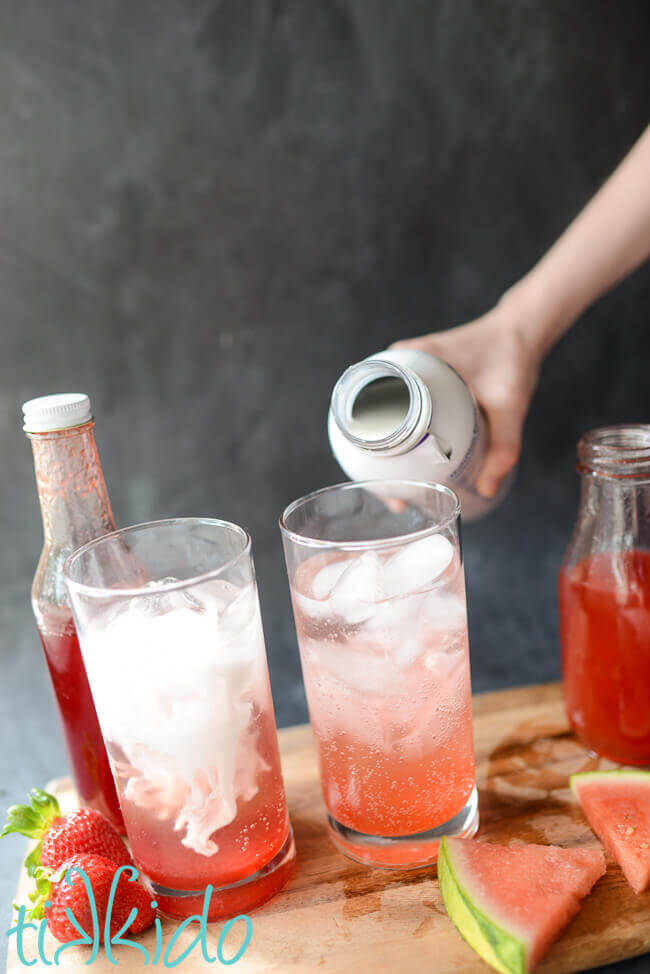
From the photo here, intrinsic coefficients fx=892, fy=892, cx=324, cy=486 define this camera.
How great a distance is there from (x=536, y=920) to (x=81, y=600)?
695 mm

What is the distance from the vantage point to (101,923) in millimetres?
1192

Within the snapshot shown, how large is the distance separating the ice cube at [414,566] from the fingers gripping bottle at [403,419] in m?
0.17

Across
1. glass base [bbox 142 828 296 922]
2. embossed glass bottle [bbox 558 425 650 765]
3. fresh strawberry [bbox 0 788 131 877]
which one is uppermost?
embossed glass bottle [bbox 558 425 650 765]

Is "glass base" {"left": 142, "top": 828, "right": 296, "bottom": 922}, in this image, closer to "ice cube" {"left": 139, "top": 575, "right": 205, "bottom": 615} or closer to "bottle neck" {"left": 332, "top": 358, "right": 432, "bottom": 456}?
"ice cube" {"left": 139, "top": 575, "right": 205, "bottom": 615}

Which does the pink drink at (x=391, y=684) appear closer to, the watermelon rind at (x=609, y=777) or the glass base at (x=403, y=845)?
the glass base at (x=403, y=845)

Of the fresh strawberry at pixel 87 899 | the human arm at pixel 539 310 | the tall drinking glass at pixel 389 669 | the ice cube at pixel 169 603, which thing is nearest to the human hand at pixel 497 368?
the human arm at pixel 539 310

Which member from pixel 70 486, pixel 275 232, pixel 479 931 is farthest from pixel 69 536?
pixel 275 232

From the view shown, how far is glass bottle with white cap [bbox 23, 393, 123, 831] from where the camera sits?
1.26 meters

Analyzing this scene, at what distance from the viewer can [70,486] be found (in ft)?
4.28

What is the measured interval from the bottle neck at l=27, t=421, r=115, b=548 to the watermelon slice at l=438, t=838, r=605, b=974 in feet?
2.24

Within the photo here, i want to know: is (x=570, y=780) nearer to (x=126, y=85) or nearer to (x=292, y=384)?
(x=292, y=384)

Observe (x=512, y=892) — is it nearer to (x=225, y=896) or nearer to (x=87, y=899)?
(x=225, y=896)

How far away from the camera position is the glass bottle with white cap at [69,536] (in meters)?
1.26

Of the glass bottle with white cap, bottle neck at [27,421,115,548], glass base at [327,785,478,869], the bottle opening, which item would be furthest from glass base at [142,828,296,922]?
the bottle opening
